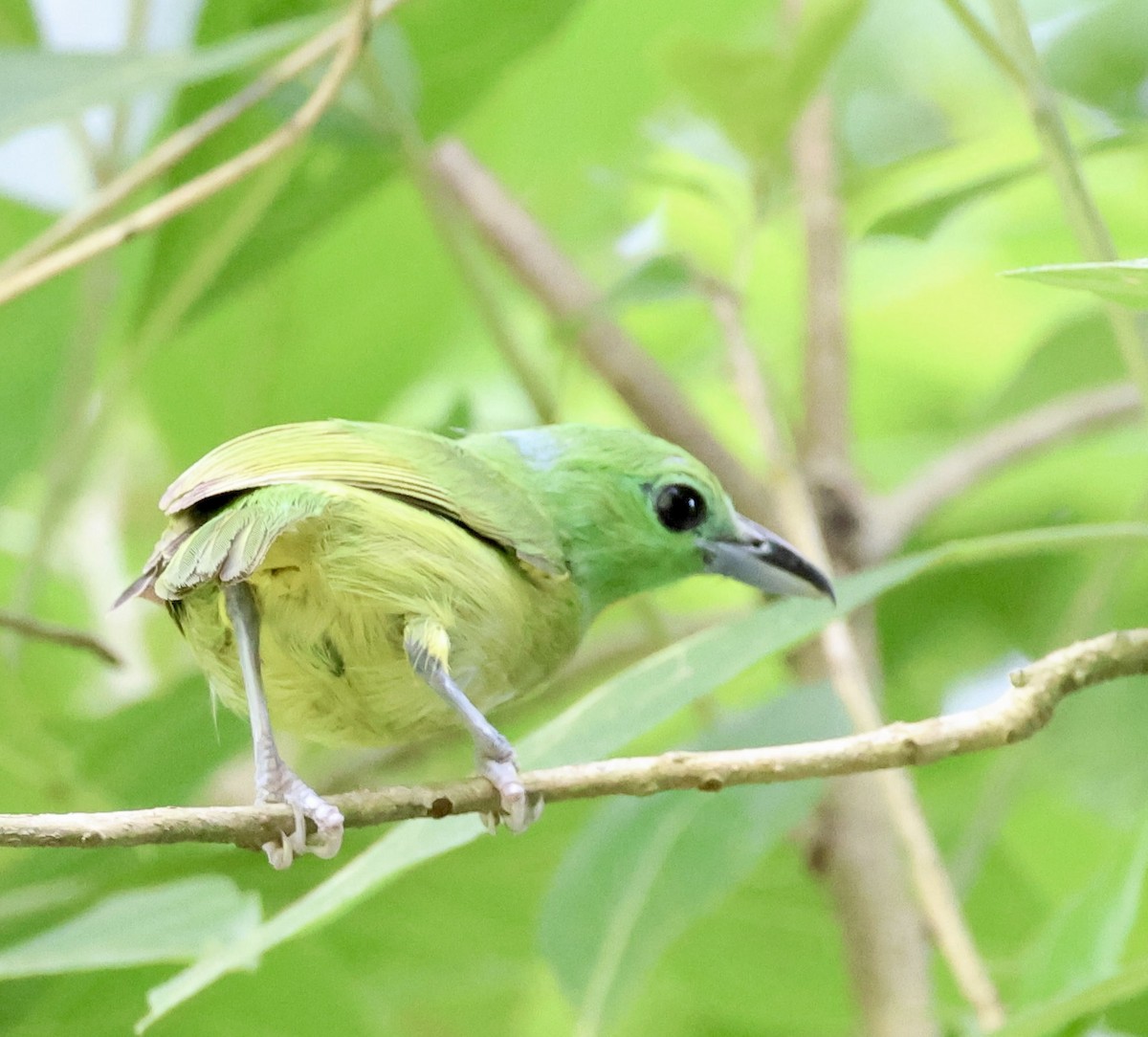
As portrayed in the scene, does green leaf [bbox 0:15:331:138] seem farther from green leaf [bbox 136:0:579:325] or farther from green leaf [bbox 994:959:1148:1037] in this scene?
green leaf [bbox 994:959:1148:1037]

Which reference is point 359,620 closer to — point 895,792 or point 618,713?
point 618,713

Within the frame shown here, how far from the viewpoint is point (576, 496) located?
1.52 metres

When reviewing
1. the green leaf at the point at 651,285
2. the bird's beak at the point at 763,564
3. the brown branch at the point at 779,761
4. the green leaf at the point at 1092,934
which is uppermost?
the green leaf at the point at 651,285

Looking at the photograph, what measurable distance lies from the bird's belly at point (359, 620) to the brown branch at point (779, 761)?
0.41 feet

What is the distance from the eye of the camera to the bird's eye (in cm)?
151

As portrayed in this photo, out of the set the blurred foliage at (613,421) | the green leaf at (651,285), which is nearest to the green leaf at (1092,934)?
the blurred foliage at (613,421)

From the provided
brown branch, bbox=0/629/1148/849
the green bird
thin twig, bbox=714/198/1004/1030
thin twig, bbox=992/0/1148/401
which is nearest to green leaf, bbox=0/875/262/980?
the green bird

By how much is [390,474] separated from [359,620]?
0.13m

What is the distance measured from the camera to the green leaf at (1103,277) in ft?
2.92

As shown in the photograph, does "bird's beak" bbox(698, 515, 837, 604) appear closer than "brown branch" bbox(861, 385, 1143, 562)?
Yes

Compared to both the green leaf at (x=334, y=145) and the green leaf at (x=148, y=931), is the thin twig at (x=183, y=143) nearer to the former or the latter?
the green leaf at (x=334, y=145)

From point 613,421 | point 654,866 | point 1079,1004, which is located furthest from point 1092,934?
point 613,421

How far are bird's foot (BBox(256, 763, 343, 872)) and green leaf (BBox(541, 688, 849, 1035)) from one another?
0.49 meters

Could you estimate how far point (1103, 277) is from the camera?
0.93 metres
